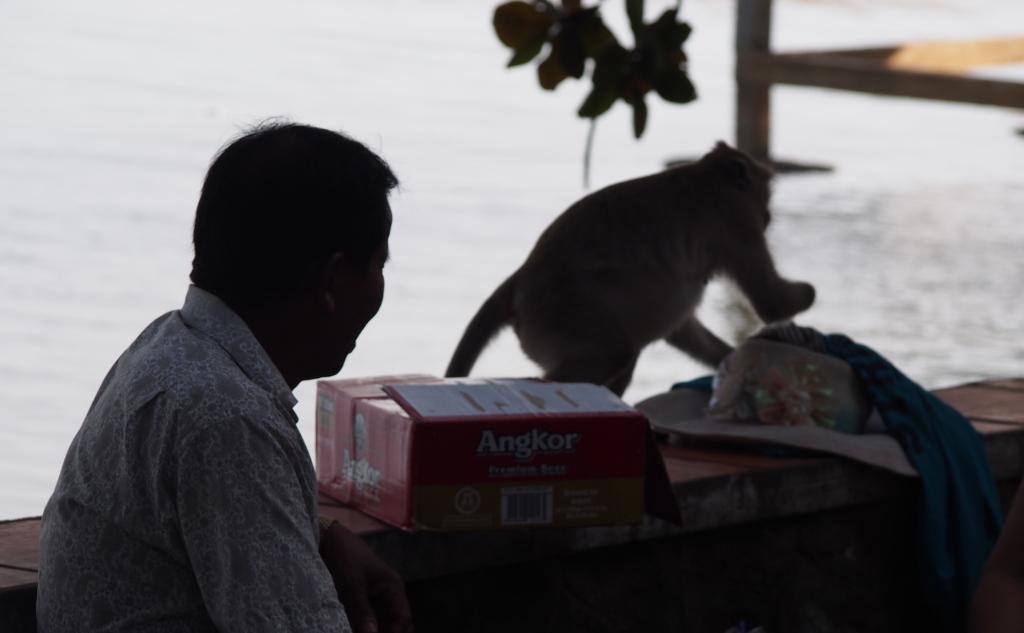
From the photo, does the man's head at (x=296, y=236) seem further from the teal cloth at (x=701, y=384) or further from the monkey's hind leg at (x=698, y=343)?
the monkey's hind leg at (x=698, y=343)

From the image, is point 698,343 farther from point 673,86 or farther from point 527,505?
point 527,505

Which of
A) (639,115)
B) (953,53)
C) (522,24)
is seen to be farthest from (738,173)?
(953,53)

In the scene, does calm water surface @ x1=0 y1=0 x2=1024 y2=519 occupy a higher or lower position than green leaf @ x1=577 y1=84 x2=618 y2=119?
lower

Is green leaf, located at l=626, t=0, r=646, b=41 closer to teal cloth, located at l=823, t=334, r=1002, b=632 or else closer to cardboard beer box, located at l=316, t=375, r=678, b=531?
cardboard beer box, located at l=316, t=375, r=678, b=531

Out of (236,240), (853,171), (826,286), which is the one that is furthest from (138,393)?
(853,171)

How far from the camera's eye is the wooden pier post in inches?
389

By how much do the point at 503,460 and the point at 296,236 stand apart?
940 mm

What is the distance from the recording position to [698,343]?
→ 3.59 metres

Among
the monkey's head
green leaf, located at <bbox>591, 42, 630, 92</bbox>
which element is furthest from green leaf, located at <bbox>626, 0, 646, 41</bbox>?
the monkey's head

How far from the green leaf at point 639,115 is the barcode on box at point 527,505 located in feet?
2.72

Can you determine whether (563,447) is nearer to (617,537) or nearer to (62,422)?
(617,537)

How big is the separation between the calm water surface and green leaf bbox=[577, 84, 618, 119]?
1.30ft

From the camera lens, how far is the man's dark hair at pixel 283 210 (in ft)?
4.32

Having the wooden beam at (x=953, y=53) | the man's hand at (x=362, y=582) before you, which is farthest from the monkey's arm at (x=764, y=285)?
the wooden beam at (x=953, y=53)
